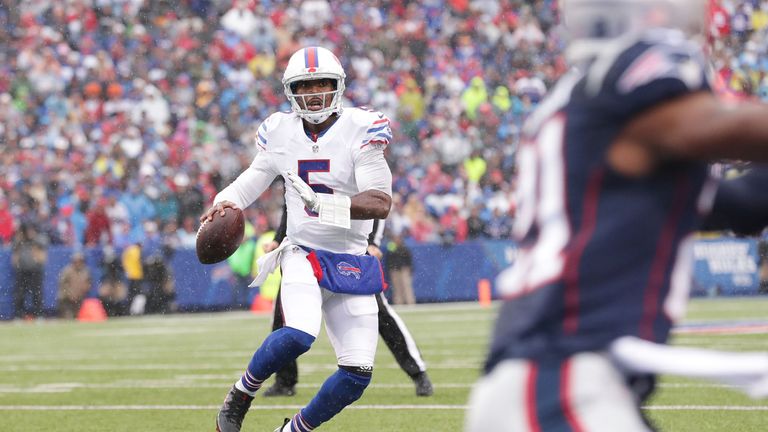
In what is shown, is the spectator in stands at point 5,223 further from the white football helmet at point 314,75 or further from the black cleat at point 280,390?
the white football helmet at point 314,75

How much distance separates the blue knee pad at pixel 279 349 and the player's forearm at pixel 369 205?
1.70 feet

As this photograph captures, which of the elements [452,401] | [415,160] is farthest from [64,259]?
[452,401]

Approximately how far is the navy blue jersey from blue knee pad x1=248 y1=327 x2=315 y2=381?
10.2 feet

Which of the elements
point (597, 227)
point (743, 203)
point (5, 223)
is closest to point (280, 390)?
point (743, 203)

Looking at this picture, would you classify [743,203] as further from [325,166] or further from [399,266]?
[399,266]

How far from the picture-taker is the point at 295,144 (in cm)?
602

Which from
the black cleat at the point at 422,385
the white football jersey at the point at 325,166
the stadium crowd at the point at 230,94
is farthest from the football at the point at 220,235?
the stadium crowd at the point at 230,94

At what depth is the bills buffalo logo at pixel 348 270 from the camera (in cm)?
584

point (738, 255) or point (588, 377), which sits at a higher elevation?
point (588, 377)

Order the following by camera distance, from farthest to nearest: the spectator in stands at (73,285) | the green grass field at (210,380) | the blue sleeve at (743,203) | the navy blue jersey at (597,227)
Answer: the spectator in stands at (73,285) < the green grass field at (210,380) < the blue sleeve at (743,203) < the navy blue jersey at (597,227)

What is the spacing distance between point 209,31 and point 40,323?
23.9 ft

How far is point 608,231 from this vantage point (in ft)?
7.80

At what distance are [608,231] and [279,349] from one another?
3268 mm

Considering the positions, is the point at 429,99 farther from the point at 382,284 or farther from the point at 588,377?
the point at 588,377
